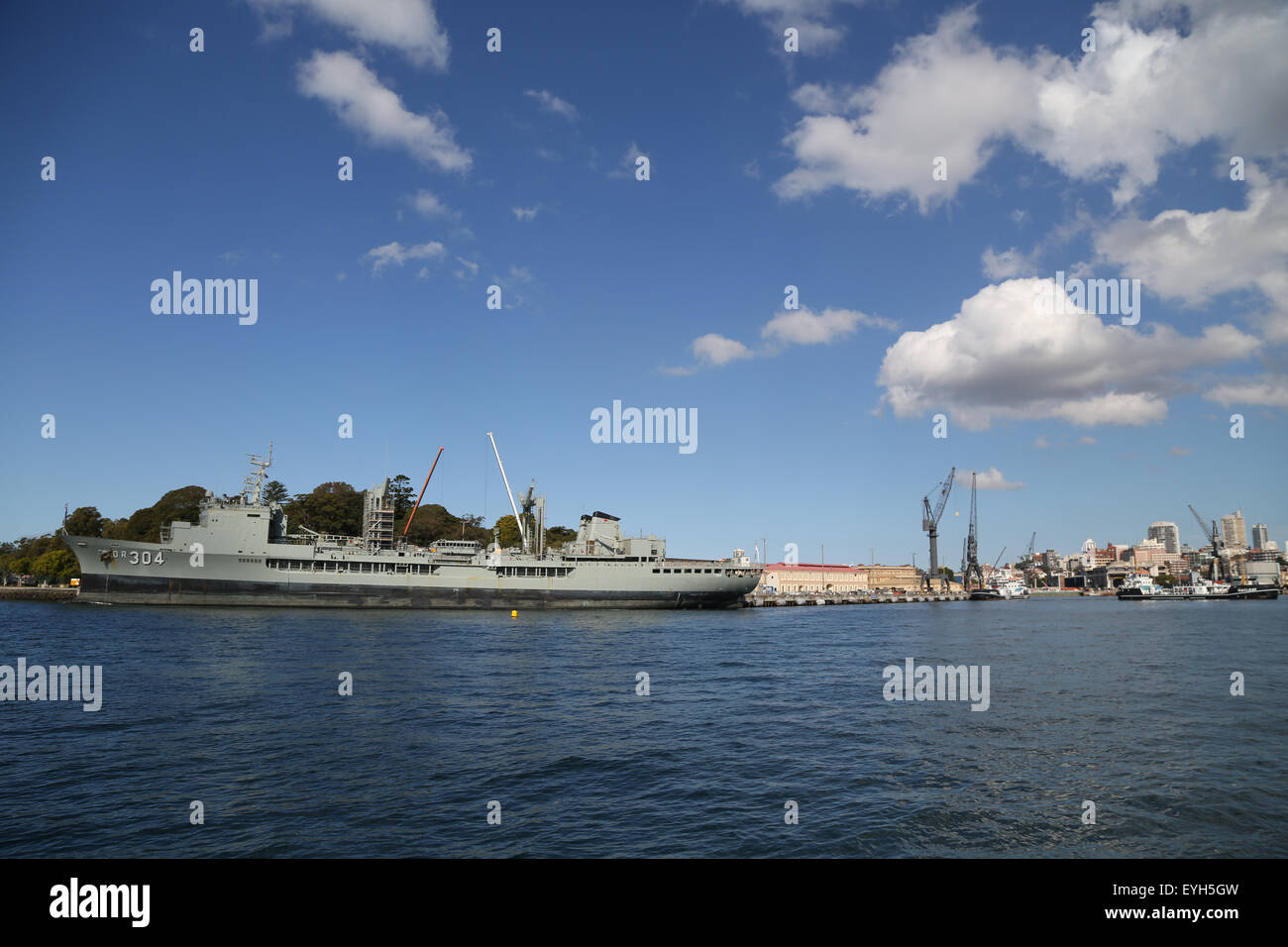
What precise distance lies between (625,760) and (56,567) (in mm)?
139126

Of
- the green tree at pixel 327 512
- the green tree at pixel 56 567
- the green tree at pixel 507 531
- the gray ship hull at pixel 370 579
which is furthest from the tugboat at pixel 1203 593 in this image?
the green tree at pixel 56 567

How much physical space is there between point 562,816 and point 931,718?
16.3 m

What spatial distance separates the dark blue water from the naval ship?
37979 millimetres

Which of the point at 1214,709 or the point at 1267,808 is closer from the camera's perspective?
the point at 1267,808

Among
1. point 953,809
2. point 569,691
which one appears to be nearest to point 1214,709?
point 953,809

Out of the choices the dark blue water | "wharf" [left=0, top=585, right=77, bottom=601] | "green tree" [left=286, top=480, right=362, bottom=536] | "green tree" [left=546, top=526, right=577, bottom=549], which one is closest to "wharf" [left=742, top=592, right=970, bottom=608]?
"green tree" [left=546, top=526, right=577, bottom=549]

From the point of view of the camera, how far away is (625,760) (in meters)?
19.6

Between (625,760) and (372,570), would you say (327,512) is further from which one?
(625,760)

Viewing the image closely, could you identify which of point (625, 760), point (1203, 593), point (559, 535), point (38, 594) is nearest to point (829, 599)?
point (559, 535)

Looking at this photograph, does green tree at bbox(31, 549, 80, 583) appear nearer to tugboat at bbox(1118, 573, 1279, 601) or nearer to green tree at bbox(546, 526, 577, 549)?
green tree at bbox(546, 526, 577, 549)

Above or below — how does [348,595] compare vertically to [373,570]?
below

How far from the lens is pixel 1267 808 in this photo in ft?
51.2

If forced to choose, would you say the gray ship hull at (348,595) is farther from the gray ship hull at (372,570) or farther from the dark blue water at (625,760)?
the dark blue water at (625,760)
